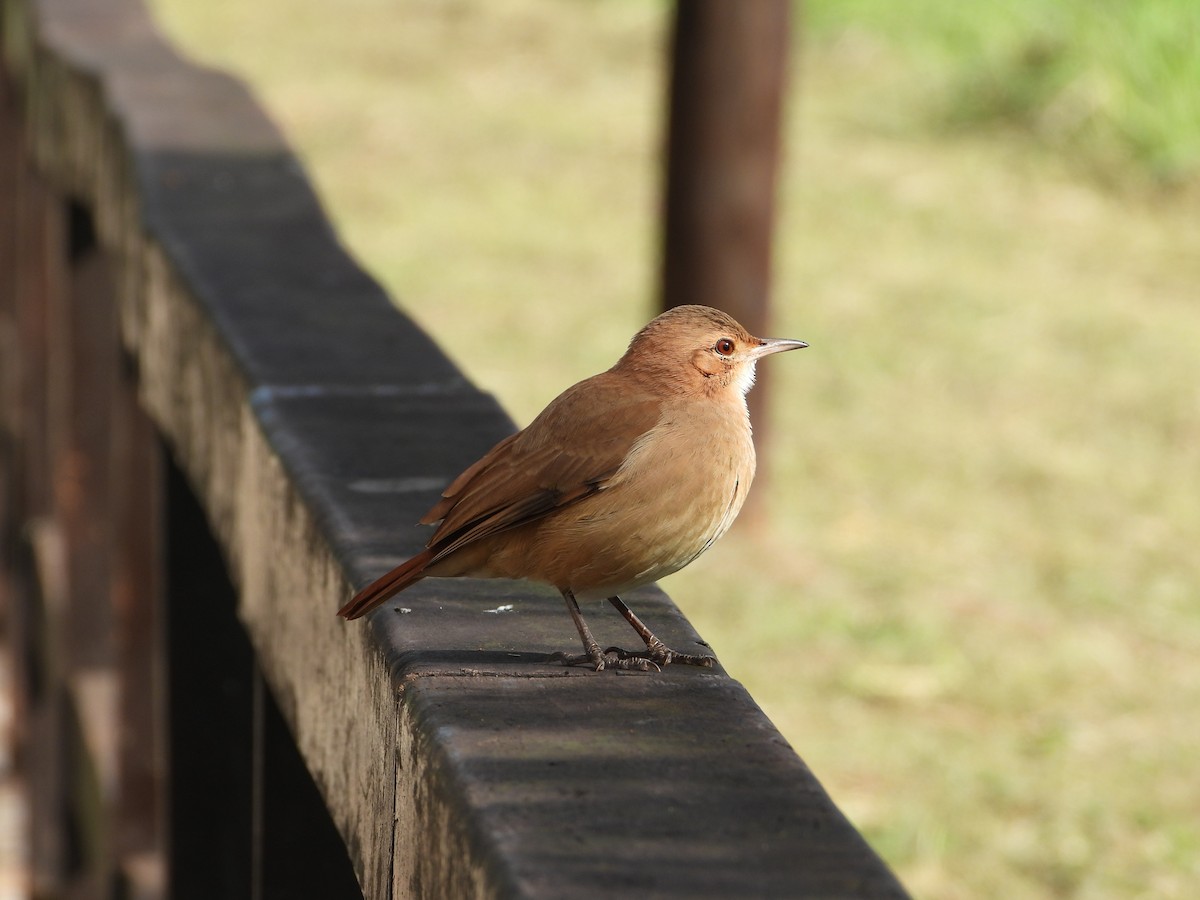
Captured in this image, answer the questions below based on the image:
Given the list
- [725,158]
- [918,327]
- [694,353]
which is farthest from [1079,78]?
[694,353]

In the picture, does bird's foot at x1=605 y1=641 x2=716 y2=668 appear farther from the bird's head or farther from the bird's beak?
the bird's beak

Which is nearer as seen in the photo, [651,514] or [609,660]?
[609,660]

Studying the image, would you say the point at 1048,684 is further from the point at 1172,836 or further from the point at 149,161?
the point at 149,161

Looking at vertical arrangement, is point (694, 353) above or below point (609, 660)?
above

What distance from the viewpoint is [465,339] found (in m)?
9.31

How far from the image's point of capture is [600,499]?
2510 millimetres

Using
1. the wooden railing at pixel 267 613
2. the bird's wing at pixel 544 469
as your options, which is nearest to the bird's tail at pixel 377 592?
the wooden railing at pixel 267 613

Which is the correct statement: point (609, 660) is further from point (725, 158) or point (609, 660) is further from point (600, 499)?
point (725, 158)

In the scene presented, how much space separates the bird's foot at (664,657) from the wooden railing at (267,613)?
7cm

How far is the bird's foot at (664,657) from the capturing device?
2.27 m

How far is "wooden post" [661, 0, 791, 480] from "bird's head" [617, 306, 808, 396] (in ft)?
14.2

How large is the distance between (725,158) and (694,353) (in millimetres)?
4617

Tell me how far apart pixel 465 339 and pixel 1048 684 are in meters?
4.15

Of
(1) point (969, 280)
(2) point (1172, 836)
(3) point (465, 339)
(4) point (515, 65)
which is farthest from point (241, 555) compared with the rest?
(4) point (515, 65)
